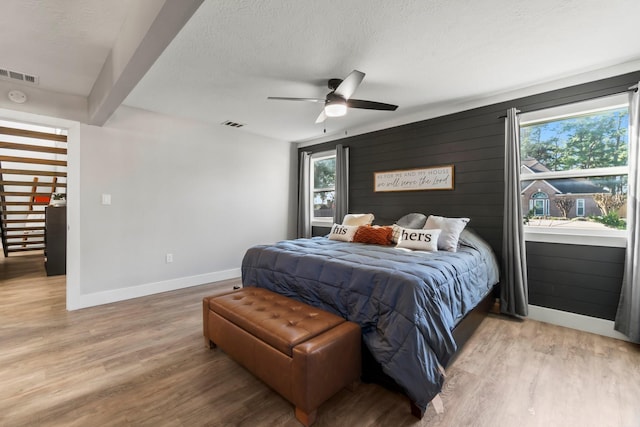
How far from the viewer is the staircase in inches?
193

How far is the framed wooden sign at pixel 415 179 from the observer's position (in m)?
3.61

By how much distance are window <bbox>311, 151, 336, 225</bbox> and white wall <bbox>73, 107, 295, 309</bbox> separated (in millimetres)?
862

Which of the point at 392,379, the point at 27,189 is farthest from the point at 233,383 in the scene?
the point at 27,189

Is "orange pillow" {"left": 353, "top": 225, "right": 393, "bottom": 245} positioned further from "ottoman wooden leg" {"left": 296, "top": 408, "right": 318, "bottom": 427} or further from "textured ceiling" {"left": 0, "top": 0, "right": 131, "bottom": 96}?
"textured ceiling" {"left": 0, "top": 0, "right": 131, "bottom": 96}

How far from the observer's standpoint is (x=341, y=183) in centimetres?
470

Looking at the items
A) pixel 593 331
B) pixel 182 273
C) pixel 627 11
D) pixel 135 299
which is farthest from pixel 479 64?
pixel 135 299

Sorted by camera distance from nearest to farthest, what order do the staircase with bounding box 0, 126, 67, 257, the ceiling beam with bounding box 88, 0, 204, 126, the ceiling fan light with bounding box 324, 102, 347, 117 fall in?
the ceiling beam with bounding box 88, 0, 204, 126 → the ceiling fan light with bounding box 324, 102, 347, 117 → the staircase with bounding box 0, 126, 67, 257

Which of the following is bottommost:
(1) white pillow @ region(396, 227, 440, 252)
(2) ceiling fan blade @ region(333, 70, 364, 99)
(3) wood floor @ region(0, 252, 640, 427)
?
(3) wood floor @ region(0, 252, 640, 427)

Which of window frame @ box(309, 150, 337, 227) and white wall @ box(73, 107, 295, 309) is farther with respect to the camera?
window frame @ box(309, 150, 337, 227)

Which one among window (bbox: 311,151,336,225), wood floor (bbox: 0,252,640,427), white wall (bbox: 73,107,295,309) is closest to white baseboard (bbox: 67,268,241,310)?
white wall (bbox: 73,107,295,309)

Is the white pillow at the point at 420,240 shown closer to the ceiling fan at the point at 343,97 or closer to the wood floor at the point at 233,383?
the wood floor at the point at 233,383

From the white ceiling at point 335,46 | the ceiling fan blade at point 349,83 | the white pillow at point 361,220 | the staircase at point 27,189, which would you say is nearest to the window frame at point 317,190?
the white pillow at point 361,220

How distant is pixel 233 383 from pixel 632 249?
3443 millimetres

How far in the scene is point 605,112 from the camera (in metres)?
2.71
